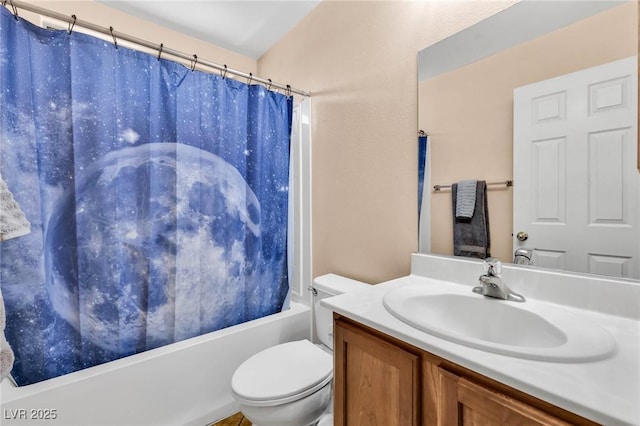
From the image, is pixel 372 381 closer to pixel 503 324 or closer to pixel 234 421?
pixel 503 324

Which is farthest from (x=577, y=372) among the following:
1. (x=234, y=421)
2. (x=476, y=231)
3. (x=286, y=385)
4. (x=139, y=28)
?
(x=139, y=28)

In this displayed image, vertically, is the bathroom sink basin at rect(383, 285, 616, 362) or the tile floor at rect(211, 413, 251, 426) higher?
the bathroom sink basin at rect(383, 285, 616, 362)

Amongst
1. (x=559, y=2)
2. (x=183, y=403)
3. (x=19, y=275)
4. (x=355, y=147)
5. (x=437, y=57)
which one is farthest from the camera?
(x=355, y=147)

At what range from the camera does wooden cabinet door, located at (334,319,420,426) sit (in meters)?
0.73

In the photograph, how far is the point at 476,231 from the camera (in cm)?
Answer: 114

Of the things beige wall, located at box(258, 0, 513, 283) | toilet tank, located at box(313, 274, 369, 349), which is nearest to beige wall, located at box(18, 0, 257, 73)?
beige wall, located at box(258, 0, 513, 283)

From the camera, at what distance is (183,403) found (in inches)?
57.1

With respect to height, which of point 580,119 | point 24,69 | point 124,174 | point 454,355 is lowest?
point 454,355

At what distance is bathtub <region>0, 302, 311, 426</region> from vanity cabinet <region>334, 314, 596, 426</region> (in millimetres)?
859

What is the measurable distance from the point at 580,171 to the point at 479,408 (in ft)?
2.62

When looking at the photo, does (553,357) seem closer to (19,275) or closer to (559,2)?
(559,2)

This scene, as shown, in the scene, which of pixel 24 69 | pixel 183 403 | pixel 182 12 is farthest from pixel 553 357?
pixel 182 12

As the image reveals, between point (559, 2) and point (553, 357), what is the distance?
3.65 ft

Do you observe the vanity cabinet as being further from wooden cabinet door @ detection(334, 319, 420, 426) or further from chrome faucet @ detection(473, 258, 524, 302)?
chrome faucet @ detection(473, 258, 524, 302)
